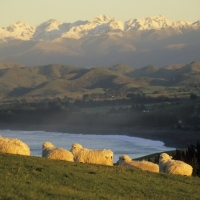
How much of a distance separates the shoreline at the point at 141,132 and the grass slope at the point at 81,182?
72.2 metres

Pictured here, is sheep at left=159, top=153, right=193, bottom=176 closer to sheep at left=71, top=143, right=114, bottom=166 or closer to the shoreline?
sheep at left=71, top=143, right=114, bottom=166

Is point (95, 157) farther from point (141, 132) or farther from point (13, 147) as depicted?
point (141, 132)

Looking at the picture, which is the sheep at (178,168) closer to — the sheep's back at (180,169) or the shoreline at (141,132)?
the sheep's back at (180,169)

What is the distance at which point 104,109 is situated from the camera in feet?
547

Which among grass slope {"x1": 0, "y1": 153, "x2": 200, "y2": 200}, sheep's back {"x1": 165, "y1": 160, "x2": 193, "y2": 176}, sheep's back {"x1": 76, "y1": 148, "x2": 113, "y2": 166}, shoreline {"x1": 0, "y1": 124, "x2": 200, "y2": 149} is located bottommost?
grass slope {"x1": 0, "y1": 153, "x2": 200, "y2": 200}

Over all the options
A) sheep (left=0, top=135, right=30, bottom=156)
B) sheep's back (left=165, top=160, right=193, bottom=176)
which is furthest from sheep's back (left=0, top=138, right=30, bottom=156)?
sheep's back (left=165, top=160, right=193, bottom=176)

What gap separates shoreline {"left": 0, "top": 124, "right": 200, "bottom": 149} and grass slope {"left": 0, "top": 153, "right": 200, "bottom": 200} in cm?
7224

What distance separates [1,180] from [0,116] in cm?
14083

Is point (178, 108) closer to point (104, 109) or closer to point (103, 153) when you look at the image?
point (104, 109)

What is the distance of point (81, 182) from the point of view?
21.3 m

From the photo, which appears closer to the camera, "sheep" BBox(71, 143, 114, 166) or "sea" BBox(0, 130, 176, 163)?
"sheep" BBox(71, 143, 114, 166)

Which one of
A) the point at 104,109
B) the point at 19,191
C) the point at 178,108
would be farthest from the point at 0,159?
the point at 104,109

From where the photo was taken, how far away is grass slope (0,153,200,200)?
1869 cm

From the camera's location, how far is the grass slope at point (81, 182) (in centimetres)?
1869
